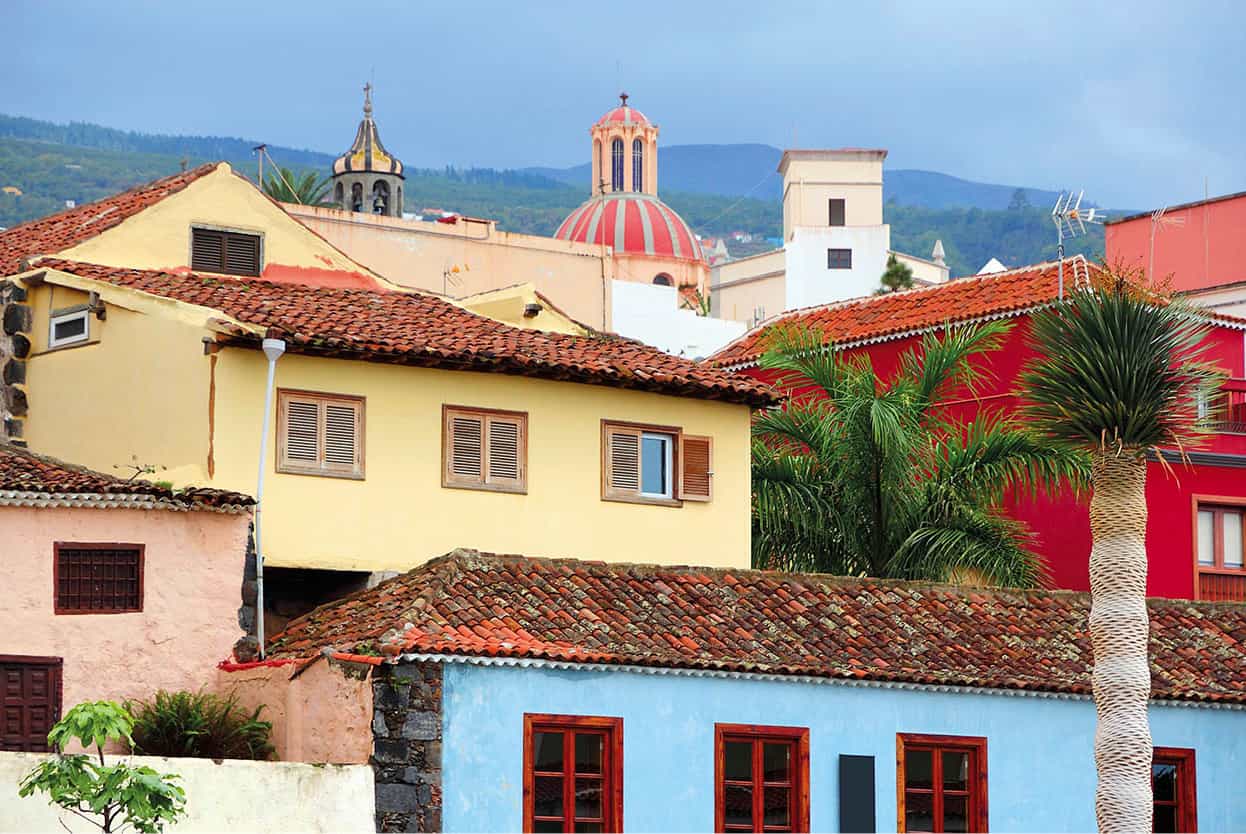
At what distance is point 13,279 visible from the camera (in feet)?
107

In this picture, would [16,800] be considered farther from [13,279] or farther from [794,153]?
[794,153]

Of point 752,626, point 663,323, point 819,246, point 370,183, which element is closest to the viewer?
point 752,626

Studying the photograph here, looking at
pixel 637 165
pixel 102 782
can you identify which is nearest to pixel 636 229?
pixel 637 165

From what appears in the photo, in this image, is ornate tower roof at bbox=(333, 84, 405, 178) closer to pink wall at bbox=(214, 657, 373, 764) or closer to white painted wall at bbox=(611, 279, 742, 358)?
white painted wall at bbox=(611, 279, 742, 358)

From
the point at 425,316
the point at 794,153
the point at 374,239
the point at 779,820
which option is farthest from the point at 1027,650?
the point at 794,153

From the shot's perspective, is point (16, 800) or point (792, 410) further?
point (792, 410)

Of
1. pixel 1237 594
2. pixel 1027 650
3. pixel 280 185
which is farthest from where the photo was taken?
pixel 280 185

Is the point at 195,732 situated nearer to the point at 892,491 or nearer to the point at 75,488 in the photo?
the point at 75,488

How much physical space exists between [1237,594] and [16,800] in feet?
72.8

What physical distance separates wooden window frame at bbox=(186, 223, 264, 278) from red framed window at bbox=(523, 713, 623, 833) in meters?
11.1

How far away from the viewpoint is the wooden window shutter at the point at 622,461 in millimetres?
33344

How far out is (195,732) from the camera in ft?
85.3

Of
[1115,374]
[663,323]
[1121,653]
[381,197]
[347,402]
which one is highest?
[381,197]

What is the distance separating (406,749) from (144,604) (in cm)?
391
